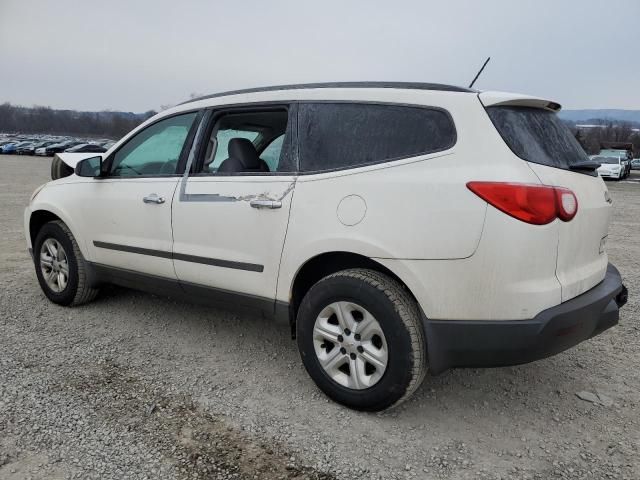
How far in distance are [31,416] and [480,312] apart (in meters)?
2.32

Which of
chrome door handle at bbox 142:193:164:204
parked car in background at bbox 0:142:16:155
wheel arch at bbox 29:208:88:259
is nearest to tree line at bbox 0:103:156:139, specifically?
parked car in background at bbox 0:142:16:155

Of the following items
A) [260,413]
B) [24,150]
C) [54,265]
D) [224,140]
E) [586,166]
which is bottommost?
[24,150]

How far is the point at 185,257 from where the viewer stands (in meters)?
3.53

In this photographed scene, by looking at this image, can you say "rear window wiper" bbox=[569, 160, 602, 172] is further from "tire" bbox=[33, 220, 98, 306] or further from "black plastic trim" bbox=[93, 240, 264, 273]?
"tire" bbox=[33, 220, 98, 306]

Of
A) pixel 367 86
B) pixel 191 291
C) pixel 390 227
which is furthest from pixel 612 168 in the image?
pixel 390 227

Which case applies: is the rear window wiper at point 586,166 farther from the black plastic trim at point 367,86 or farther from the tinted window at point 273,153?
the tinted window at point 273,153

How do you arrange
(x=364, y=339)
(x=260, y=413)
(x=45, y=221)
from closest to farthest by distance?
(x=364, y=339) < (x=260, y=413) < (x=45, y=221)

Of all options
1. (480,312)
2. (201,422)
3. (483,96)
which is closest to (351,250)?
(480,312)

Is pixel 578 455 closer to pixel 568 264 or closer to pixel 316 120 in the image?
pixel 568 264

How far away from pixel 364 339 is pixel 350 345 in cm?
9

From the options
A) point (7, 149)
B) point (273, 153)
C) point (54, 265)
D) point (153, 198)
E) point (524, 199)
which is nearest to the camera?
point (524, 199)

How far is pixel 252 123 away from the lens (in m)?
3.83

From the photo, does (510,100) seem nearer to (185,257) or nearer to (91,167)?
(185,257)

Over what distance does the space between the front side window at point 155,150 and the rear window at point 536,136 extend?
2.10 meters
